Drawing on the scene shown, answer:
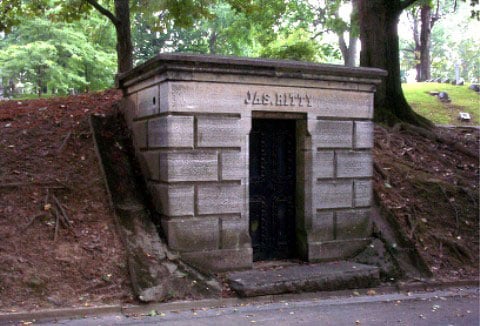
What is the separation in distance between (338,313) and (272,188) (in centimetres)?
269

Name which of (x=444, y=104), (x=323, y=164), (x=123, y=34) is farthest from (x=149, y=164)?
(x=444, y=104)

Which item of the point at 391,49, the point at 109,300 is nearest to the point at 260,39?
the point at 391,49

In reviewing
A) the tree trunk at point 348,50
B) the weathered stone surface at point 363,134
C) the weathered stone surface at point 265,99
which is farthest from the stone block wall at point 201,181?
the tree trunk at point 348,50

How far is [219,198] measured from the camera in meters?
8.39

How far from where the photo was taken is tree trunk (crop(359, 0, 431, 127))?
14.0 meters

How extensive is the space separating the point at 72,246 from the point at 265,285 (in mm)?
2707

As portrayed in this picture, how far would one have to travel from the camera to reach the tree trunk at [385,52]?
1405 cm

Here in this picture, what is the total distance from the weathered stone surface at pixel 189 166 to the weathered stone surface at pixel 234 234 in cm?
72

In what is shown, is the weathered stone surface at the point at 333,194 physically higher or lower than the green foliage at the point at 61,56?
lower

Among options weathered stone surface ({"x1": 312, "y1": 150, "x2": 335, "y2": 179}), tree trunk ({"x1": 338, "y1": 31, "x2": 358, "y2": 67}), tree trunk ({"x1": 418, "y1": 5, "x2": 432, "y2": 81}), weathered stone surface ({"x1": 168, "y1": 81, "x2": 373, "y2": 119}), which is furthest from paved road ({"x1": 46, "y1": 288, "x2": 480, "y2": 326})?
tree trunk ({"x1": 338, "y1": 31, "x2": 358, "y2": 67})

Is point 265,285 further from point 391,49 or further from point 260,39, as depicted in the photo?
point 260,39

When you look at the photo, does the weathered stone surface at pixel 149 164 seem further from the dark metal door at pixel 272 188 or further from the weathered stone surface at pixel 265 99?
the dark metal door at pixel 272 188

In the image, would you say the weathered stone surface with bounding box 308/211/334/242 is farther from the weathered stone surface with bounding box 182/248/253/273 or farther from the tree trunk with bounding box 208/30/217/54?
the tree trunk with bounding box 208/30/217/54

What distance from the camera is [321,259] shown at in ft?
30.4
